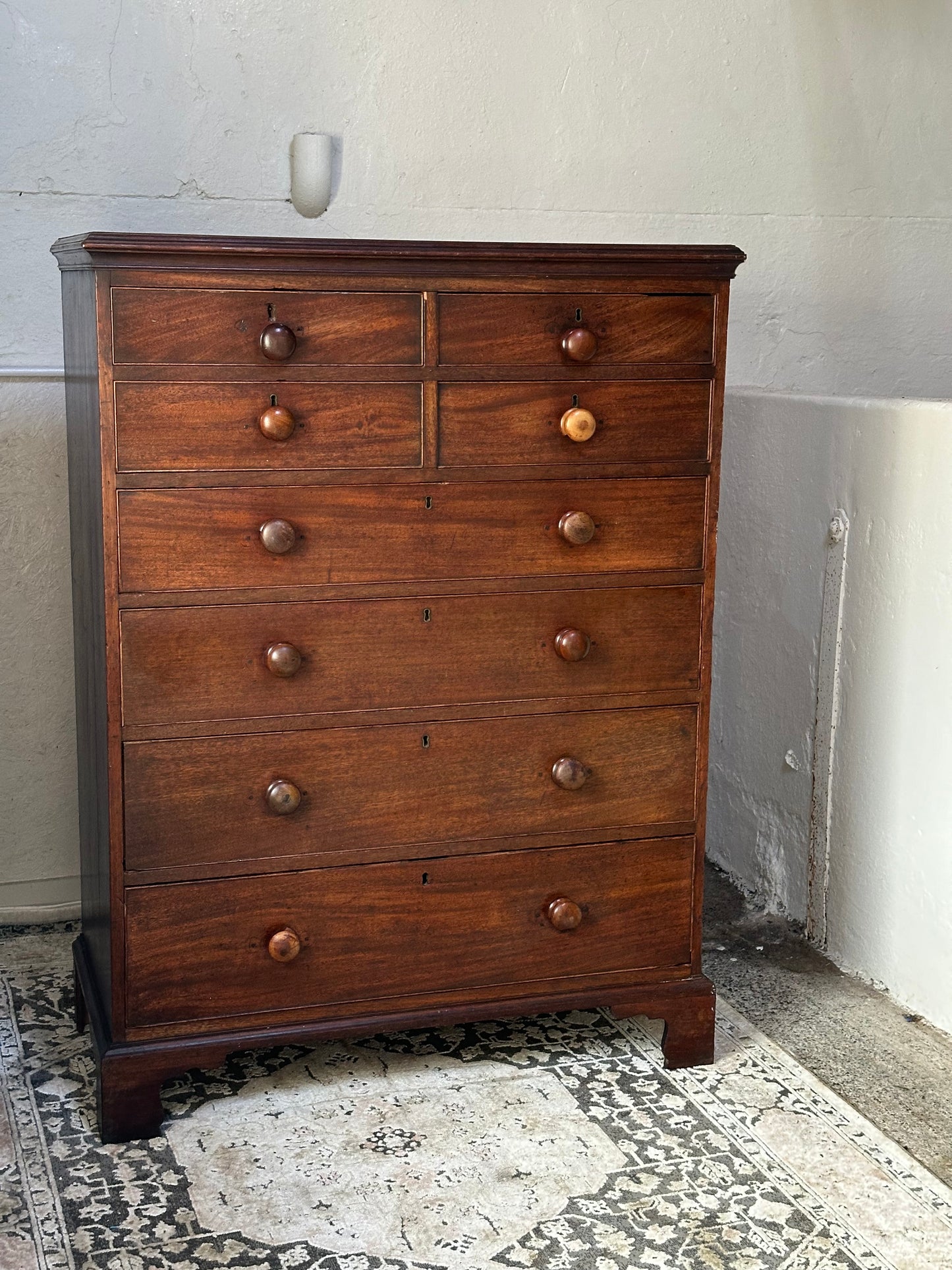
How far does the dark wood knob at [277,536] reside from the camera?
79.9 inches

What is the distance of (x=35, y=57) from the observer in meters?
2.70

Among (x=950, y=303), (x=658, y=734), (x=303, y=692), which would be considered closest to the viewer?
(x=303, y=692)

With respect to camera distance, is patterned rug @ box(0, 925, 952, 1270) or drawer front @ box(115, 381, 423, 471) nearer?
patterned rug @ box(0, 925, 952, 1270)

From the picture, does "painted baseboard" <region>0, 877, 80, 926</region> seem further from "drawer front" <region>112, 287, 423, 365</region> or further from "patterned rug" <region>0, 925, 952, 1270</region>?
"drawer front" <region>112, 287, 423, 365</region>

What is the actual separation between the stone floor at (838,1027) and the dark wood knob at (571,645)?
0.86 metres

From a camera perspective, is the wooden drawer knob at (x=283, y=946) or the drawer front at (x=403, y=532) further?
the wooden drawer knob at (x=283, y=946)

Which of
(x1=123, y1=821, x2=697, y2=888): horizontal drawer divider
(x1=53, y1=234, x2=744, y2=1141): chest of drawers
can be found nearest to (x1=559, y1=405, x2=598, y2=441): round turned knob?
(x1=53, y1=234, x2=744, y2=1141): chest of drawers

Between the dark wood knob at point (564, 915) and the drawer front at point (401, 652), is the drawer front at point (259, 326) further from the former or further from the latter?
the dark wood knob at point (564, 915)

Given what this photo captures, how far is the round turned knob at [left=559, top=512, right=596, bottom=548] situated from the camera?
7.08ft

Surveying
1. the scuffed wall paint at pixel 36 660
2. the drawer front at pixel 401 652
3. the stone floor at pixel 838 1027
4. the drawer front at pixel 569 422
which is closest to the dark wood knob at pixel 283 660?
the drawer front at pixel 401 652

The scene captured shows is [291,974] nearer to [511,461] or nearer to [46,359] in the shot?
[511,461]

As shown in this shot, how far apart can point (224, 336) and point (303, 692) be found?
0.55 meters

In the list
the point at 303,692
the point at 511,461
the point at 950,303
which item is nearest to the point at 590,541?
the point at 511,461

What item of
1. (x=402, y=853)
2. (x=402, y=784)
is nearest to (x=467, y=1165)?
(x=402, y=853)
